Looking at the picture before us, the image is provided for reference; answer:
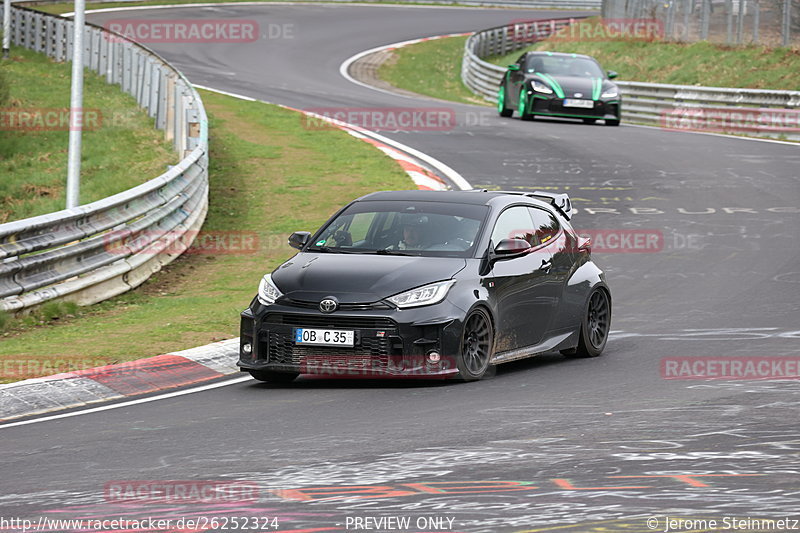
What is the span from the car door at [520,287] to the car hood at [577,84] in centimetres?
1901

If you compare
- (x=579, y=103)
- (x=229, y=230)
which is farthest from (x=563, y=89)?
(x=229, y=230)

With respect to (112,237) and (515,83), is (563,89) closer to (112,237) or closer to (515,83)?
(515,83)

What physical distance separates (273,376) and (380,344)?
107 centimetres

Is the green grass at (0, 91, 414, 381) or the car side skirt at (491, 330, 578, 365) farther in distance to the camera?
the green grass at (0, 91, 414, 381)

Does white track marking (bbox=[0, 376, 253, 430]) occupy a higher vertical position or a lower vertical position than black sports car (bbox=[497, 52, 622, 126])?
lower

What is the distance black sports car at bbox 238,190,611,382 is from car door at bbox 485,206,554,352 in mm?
12

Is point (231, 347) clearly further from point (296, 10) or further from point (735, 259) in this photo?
point (296, 10)

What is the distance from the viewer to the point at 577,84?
100.0 feet

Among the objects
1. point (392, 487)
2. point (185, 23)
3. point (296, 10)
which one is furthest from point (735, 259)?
point (296, 10)

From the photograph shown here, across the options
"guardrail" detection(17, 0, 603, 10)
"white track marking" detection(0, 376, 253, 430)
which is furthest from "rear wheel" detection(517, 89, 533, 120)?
"guardrail" detection(17, 0, 603, 10)

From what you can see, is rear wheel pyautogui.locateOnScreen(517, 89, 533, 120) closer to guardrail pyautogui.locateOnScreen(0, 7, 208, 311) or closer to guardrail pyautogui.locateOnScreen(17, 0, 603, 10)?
guardrail pyautogui.locateOnScreen(0, 7, 208, 311)

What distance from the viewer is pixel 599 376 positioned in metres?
10.7

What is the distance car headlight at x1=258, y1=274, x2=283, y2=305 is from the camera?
10.5m

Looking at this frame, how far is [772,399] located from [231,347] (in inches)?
176
